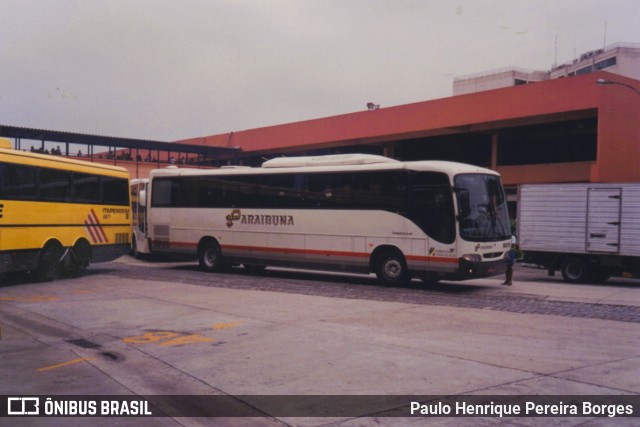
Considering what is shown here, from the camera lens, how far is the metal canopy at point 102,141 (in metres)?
42.6

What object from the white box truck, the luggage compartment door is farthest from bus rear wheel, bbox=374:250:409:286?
the luggage compartment door

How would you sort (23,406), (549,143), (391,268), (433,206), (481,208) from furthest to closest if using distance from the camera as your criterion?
1. (549,143)
2. (391,268)
3. (433,206)
4. (481,208)
5. (23,406)

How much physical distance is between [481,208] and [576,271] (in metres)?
6.11

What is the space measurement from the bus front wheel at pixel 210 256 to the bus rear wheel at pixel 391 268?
6464 mm

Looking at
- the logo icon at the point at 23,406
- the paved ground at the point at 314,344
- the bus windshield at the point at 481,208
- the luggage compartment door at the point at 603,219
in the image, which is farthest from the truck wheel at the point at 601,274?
the logo icon at the point at 23,406

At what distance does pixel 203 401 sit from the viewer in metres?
6.58

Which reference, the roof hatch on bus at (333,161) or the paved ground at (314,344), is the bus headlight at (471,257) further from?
the roof hatch on bus at (333,161)

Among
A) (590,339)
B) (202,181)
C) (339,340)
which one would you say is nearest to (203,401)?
(339,340)

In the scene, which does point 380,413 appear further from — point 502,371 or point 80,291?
point 80,291

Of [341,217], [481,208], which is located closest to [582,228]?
[481,208]

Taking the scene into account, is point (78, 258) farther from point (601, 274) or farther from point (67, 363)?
point (601, 274)

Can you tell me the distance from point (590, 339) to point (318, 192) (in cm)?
1076

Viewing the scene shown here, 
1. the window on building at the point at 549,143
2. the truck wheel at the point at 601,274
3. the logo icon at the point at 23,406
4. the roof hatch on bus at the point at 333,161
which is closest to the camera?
the logo icon at the point at 23,406

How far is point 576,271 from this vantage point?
2047 centimetres
